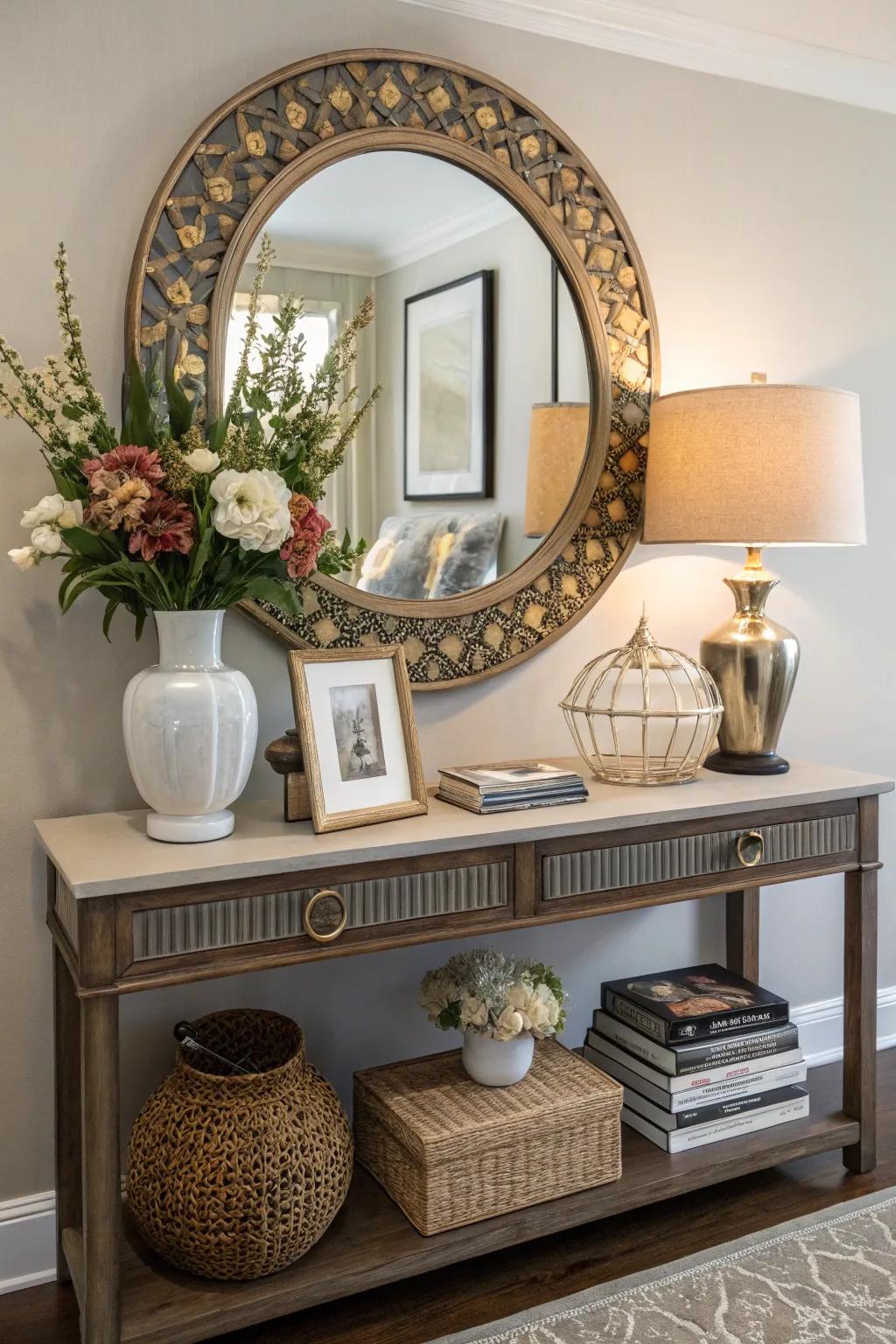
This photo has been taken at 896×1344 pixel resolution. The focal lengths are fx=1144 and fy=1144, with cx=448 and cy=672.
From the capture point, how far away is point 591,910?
6.40ft

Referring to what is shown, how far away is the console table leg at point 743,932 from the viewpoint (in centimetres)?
259

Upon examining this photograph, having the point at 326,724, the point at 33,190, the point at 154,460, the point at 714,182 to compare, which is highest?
the point at 714,182

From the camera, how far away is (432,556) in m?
2.19

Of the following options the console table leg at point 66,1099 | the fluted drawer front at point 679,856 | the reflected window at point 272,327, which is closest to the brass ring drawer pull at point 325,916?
the fluted drawer front at point 679,856

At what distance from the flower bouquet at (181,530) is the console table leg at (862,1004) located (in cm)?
128

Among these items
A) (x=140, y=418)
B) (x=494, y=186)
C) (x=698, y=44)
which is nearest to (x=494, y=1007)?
(x=140, y=418)

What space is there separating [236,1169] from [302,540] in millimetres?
944

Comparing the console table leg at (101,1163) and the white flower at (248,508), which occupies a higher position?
the white flower at (248,508)

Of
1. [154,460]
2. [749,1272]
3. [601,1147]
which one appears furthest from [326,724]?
[749,1272]

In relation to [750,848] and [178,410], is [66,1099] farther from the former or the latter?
[750,848]

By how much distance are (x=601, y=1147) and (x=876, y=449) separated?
176 centimetres

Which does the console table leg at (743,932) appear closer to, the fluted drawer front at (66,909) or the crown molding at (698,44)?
the fluted drawer front at (66,909)

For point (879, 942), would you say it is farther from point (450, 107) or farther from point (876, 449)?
point (450, 107)

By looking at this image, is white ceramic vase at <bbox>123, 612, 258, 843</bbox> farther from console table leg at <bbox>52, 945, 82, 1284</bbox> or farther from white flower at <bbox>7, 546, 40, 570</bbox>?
console table leg at <bbox>52, 945, 82, 1284</bbox>
